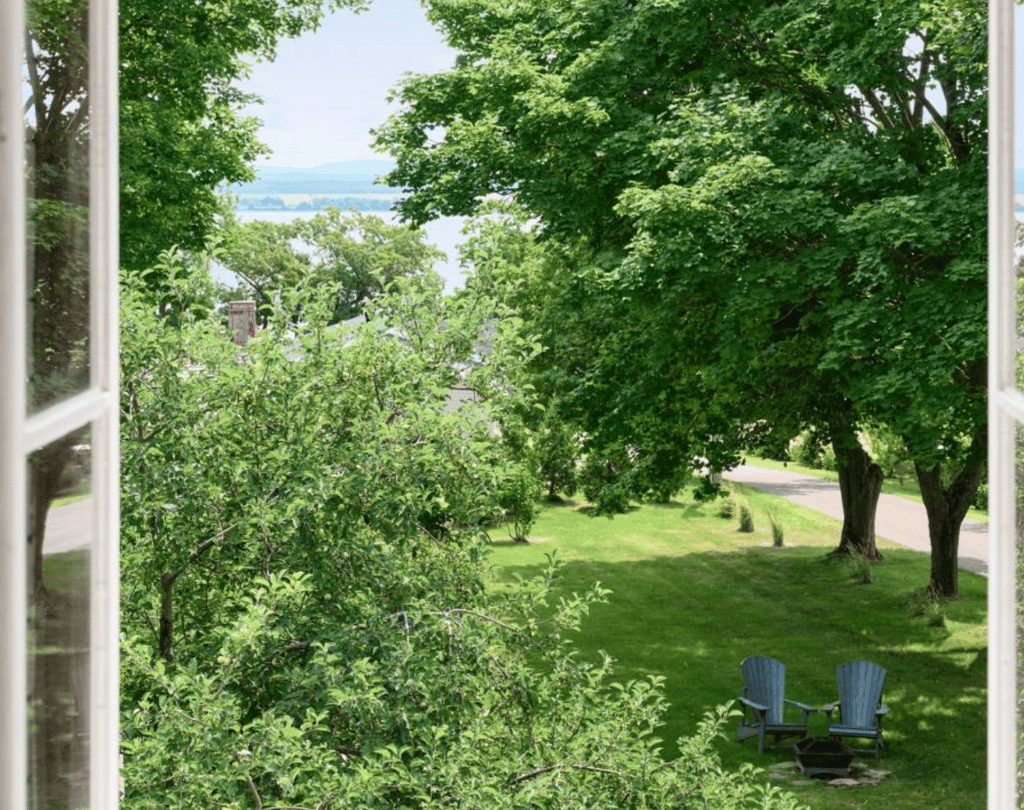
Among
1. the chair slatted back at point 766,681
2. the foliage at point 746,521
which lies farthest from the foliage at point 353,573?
the foliage at point 746,521

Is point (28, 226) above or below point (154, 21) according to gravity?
below

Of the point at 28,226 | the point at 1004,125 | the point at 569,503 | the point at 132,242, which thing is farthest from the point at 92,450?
the point at 569,503

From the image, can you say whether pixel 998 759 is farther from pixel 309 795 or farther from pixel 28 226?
pixel 309 795

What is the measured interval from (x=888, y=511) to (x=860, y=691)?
73.4 feet

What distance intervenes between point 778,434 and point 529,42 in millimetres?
5662

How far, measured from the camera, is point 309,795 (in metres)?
5.79

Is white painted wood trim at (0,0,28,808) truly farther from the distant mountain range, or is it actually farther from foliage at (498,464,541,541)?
the distant mountain range

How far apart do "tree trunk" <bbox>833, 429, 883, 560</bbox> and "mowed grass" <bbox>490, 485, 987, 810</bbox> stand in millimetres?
413

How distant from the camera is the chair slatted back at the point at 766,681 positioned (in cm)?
1387

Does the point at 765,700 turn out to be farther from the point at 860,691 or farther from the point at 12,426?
the point at 12,426

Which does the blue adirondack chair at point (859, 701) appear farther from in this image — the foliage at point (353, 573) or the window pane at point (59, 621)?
the window pane at point (59, 621)

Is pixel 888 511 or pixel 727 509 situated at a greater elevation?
pixel 727 509

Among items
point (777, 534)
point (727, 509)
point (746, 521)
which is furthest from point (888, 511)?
point (777, 534)

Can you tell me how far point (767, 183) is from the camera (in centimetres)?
1251
